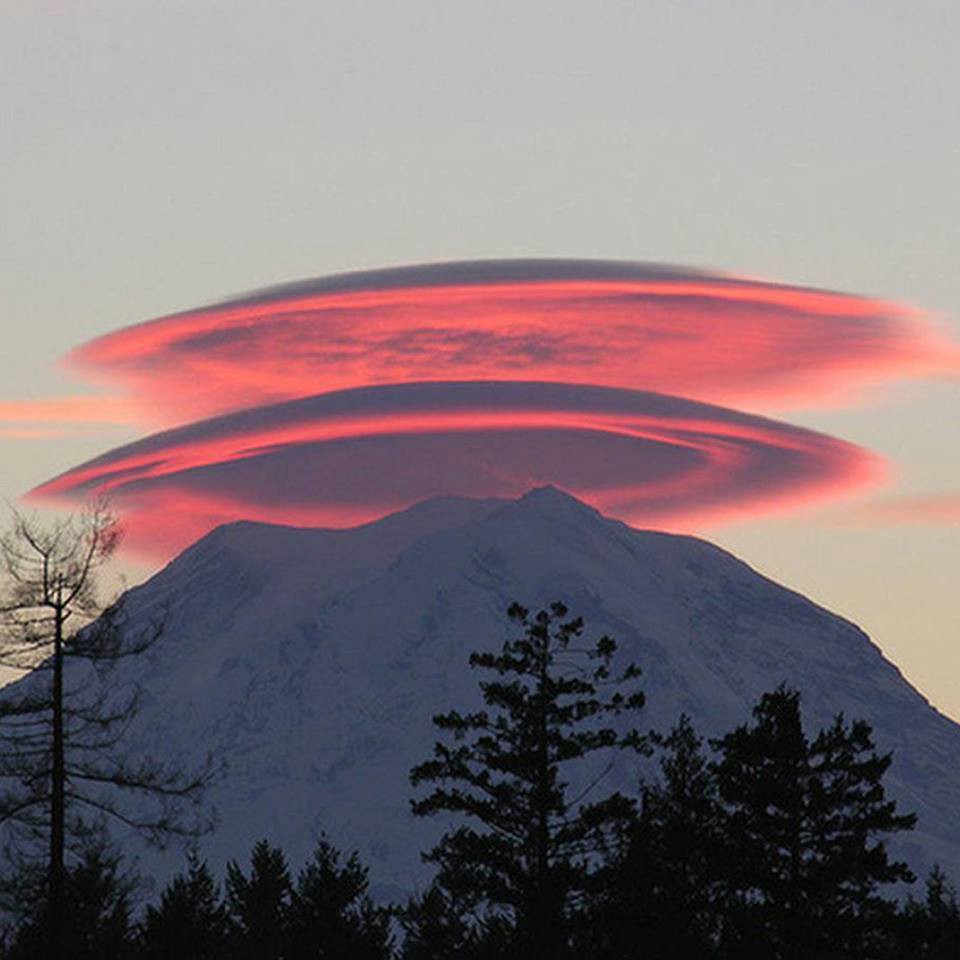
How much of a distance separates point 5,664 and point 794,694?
28460mm

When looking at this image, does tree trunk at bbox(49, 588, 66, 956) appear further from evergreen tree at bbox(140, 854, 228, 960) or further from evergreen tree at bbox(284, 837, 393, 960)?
evergreen tree at bbox(140, 854, 228, 960)

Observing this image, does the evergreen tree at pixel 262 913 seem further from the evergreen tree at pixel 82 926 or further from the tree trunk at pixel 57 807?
the tree trunk at pixel 57 807

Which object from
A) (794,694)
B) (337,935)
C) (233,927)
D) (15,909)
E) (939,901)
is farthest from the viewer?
(939,901)

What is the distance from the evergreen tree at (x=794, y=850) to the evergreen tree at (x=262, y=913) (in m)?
50.1

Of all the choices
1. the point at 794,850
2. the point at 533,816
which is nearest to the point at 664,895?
the point at 794,850

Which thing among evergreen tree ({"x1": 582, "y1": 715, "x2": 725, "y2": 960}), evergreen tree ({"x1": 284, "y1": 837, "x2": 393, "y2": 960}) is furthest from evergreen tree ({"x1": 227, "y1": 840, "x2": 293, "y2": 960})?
evergreen tree ({"x1": 582, "y1": 715, "x2": 725, "y2": 960})

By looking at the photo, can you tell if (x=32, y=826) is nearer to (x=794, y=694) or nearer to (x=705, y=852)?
(x=705, y=852)

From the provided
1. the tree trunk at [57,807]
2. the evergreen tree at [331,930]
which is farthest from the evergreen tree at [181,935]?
the tree trunk at [57,807]

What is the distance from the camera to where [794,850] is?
59.5m

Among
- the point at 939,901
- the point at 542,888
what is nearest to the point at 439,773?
the point at 542,888

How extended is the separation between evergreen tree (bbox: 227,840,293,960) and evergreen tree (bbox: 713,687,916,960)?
50.1 meters

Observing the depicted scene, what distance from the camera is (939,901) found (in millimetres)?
163750

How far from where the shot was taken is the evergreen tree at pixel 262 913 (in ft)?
359

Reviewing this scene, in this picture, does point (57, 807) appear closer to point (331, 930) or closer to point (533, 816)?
point (533, 816)
